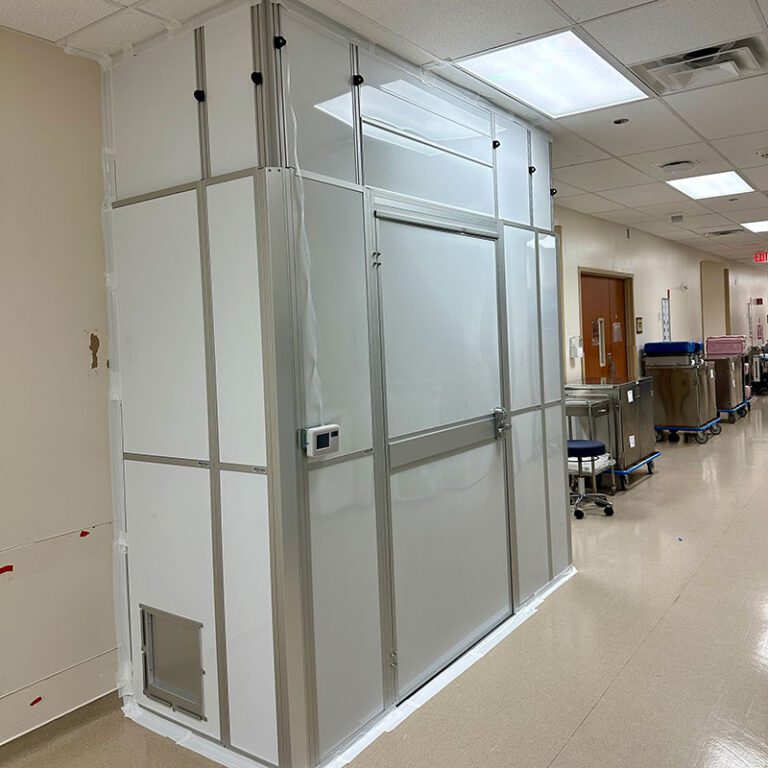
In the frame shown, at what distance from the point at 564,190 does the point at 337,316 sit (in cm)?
424

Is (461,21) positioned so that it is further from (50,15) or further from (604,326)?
(604,326)

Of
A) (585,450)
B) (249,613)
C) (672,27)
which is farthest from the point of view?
(585,450)

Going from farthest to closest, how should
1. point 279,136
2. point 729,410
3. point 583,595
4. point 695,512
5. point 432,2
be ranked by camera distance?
point 729,410
point 695,512
point 583,595
point 432,2
point 279,136

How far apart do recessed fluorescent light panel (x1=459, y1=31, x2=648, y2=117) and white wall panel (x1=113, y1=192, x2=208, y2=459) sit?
1.53m

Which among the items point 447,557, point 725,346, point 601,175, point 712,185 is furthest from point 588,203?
point 725,346

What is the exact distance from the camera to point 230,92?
2.43 meters

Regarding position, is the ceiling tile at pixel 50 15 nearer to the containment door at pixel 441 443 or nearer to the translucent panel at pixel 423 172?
the translucent panel at pixel 423 172

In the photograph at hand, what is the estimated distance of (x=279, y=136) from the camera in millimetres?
2359

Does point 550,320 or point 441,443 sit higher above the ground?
point 550,320

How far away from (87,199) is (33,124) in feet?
1.08

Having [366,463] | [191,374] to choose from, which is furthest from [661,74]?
[191,374]

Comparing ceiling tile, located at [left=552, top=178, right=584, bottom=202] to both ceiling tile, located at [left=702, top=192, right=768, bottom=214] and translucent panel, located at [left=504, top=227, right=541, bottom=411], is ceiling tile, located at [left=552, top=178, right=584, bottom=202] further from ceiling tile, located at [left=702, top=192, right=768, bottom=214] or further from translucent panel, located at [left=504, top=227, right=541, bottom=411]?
translucent panel, located at [left=504, top=227, right=541, bottom=411]

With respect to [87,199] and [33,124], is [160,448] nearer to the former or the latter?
[87,199]

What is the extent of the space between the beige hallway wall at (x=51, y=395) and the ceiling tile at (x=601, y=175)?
3.65 m
